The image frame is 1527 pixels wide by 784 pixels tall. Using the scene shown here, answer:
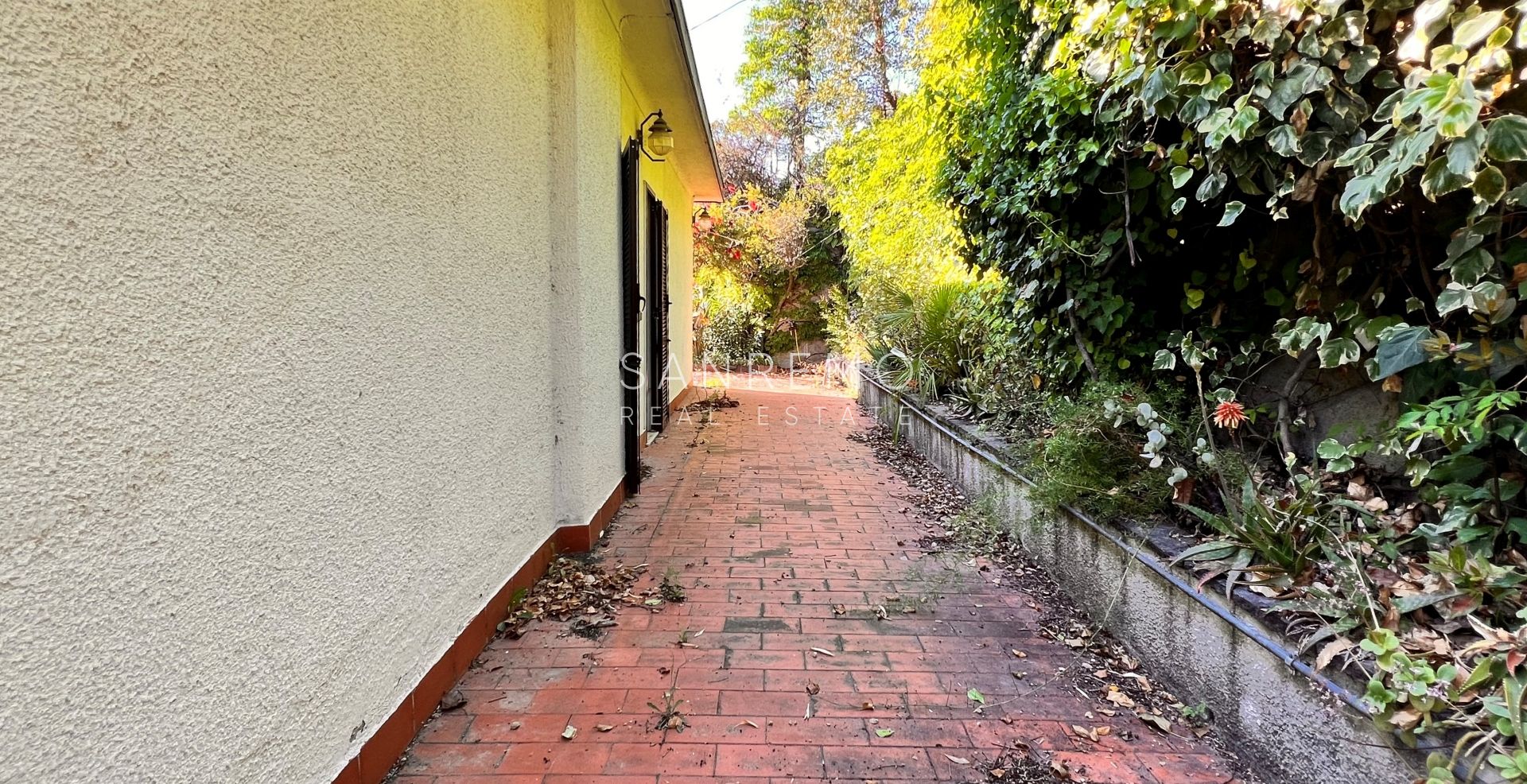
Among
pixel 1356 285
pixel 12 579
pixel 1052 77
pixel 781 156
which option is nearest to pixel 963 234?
pixel 1052 77

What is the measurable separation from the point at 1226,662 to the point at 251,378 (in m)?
2.73

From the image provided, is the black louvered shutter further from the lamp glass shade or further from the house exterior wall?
the lamp glass shade

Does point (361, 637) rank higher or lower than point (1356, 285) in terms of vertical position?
lower

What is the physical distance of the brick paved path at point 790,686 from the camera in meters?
1.94

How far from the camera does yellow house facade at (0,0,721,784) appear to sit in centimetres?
97

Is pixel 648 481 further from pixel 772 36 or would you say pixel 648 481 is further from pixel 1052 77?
pixel 772 36

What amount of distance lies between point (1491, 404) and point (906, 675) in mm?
1806

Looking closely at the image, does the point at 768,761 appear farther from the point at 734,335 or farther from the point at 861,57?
the point at 861,57

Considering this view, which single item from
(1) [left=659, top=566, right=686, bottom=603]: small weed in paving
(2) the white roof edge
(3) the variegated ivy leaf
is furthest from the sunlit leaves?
(2) the white roof edge

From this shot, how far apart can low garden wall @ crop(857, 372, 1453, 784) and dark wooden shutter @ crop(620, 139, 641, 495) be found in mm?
2644

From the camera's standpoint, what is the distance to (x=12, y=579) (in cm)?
92

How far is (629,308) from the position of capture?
4539 mm

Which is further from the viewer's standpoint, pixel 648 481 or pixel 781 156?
pixel 781 156

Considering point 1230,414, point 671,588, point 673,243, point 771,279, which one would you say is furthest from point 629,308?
point 771,279
